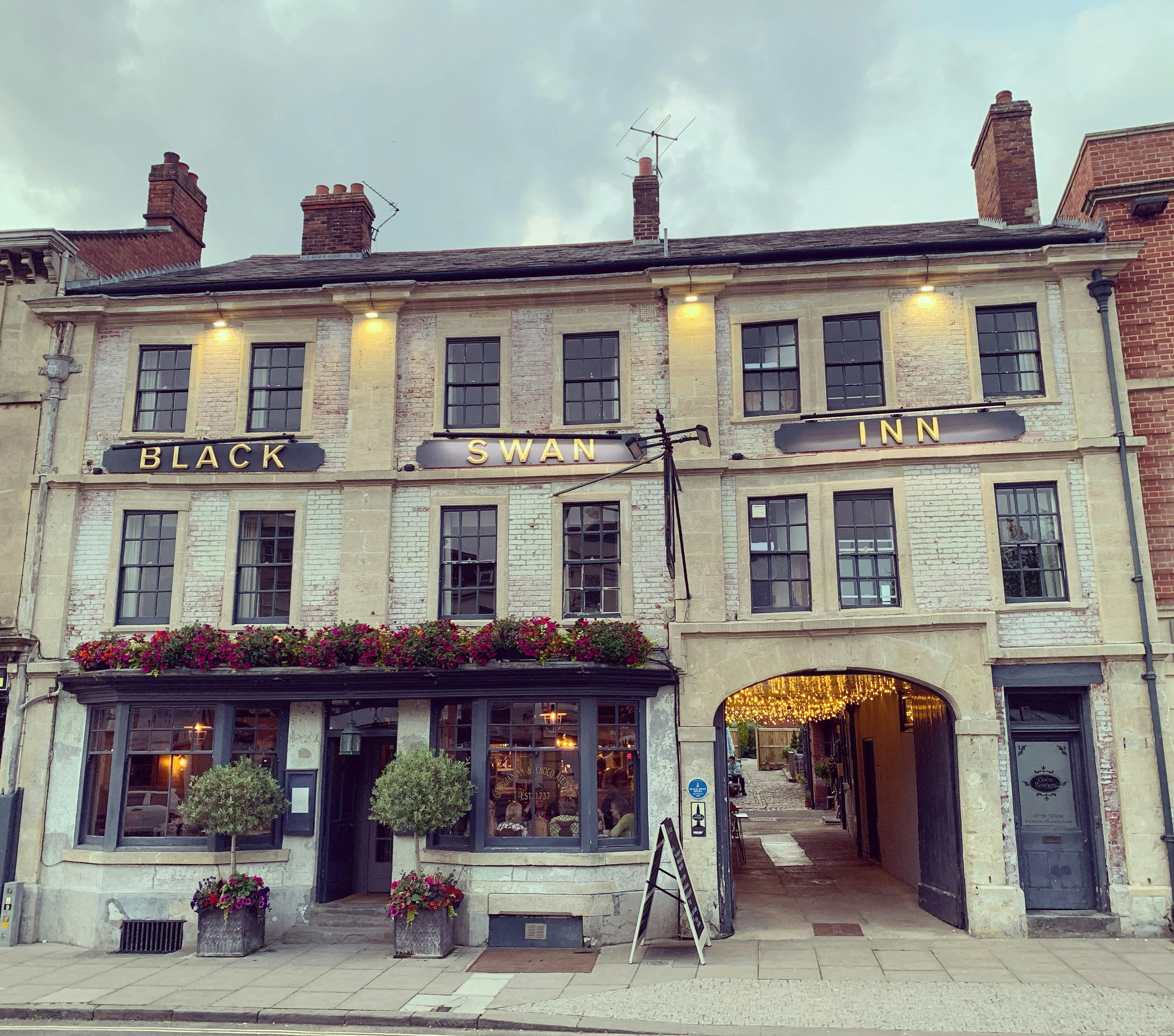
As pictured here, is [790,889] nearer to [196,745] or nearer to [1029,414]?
[1029,414]

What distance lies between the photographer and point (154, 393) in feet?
52.3

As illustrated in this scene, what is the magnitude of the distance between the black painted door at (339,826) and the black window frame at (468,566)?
8.96 feet

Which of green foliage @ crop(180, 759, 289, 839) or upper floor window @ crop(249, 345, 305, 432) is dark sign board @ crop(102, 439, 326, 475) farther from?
green foliage @ crop(180, 759, 289, 839)

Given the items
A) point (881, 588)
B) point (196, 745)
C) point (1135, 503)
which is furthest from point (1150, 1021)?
point (196, 745)

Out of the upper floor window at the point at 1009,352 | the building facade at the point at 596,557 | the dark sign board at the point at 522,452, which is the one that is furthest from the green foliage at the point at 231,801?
the upper floor window at the point at 1009,352

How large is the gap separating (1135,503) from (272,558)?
518 inches

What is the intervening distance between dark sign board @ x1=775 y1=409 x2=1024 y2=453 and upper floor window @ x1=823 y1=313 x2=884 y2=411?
416 mm

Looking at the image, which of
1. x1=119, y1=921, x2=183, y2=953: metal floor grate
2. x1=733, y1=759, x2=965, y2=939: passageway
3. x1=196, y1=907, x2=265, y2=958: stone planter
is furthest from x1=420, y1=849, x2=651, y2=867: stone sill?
x1=119, y1=921, x2=183, y2=953: metal floor grate

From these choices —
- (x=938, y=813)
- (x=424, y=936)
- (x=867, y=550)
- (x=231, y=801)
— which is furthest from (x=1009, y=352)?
(x=231, y=801)

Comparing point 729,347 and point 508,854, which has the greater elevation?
point 729,347

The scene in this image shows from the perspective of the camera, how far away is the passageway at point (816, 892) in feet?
44.2

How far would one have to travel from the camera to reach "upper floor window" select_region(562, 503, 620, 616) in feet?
47.9

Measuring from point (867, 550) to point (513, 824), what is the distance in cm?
666

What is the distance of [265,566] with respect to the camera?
49.5 feet
